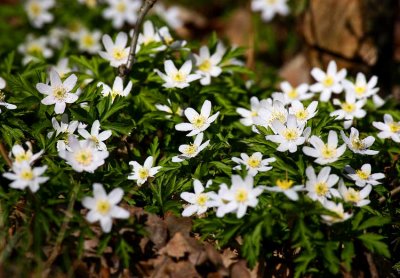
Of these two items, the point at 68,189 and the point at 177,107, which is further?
the point at 177,107

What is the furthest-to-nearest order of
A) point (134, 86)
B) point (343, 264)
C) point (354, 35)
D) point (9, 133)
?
point (354, 35) → point (134, 86) → point (9, 133) → point (343, 264)

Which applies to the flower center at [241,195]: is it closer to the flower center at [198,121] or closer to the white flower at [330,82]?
the flower center at [198,121]

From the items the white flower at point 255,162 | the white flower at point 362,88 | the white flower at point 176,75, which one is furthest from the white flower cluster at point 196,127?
the white flower at point 362,88

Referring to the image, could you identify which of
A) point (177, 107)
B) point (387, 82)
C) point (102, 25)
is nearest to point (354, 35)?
point (387, 82)

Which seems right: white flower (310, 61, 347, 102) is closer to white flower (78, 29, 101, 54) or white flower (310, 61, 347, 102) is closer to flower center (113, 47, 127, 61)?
flower center (113, 47, 127, 61)

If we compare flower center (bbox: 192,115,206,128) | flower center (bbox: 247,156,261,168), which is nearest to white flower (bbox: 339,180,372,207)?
flower center (bbox: 247,156,261,168)

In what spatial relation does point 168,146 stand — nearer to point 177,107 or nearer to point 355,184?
point 177,107
